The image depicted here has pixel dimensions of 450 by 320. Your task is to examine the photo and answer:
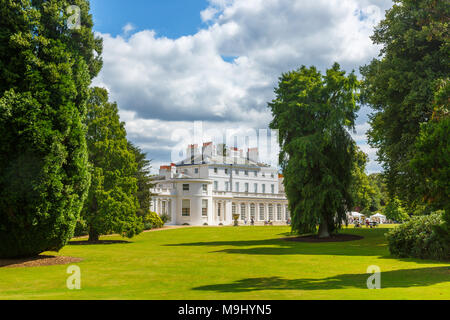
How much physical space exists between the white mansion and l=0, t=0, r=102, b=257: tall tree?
47.6 m

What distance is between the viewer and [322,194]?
3111 cm

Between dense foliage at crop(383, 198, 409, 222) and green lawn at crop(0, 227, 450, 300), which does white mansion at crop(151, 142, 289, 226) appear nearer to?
dense foliage at crop(383, 198, 409, 222)

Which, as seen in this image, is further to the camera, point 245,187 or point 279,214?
point 245,187

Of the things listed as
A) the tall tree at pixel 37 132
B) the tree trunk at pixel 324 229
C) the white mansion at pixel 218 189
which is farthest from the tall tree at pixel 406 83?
the white mansion at pixel 218 189

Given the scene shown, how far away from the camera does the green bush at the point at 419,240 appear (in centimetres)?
1809

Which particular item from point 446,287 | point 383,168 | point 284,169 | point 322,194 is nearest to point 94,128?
point 284,169

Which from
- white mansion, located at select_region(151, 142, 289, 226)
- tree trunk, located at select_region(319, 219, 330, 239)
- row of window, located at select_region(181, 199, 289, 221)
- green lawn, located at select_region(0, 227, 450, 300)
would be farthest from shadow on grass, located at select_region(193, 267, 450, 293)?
row of window, located at select_region(181, 199, 289, 221)

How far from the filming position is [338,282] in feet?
38.7

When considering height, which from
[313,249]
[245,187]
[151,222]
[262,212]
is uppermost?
[245,187]

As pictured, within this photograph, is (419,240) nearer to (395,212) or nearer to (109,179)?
(109,179)

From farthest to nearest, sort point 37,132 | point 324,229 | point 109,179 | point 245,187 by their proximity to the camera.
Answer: point 245,187
point 324,229
point 109,179
point 37,132

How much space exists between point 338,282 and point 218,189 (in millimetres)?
73057

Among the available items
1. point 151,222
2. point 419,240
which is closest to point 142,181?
point 151,222
